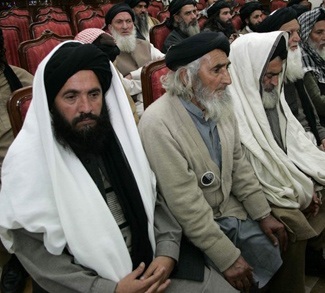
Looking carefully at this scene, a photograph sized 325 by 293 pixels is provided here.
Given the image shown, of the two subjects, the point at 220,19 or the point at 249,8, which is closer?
the point at 220,19

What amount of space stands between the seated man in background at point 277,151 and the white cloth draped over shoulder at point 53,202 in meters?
0.86

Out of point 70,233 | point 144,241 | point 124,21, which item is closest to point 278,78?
point 144,241

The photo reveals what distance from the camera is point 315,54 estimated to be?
2.73 meters

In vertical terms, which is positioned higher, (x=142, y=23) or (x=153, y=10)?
(x=153, y=10)

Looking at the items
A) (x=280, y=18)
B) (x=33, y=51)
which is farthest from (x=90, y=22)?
(x=280, y=18)

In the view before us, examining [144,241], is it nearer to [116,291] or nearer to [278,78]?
[116,291]

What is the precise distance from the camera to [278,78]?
1.96 meters

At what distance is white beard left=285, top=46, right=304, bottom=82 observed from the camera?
229 centimetres

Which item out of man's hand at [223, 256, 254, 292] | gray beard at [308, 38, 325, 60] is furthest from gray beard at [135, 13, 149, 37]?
man's hand at [223, 256, 254, 292]

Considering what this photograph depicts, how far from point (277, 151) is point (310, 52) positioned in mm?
1300

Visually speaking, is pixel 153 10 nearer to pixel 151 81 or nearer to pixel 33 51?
pixel 33 51

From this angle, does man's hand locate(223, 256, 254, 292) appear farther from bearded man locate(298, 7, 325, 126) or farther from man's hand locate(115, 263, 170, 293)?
bearded man locate(298, 7, 325, 126)

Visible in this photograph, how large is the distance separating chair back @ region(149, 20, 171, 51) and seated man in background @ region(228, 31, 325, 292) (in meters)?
2.26

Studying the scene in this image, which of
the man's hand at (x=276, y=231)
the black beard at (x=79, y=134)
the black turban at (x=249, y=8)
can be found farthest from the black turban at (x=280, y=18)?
the black turban at (x=249, y=8)
